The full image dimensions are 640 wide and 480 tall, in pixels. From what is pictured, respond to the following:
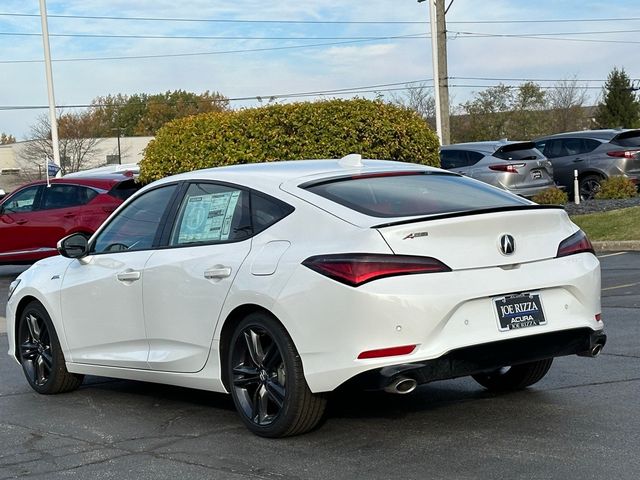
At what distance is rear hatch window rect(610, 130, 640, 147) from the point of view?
931 inches

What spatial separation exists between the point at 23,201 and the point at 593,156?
12728 millimetres

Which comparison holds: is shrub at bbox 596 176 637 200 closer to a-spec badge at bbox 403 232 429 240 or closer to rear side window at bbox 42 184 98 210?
rear side window at bbox 42 184 98 210

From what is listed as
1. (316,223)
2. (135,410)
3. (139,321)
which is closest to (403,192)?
(316,223)

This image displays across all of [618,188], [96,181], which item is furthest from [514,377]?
[618,188]

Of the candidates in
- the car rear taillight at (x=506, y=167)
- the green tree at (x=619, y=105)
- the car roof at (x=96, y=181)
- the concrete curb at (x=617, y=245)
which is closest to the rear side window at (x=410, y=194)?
the concrete curb at (x=617, y=245)

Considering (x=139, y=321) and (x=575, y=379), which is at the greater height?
(x=139, y=321)

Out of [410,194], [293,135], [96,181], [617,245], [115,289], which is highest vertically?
[293,135]

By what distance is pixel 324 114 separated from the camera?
17375 millimetres

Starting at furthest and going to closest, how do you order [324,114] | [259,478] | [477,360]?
1. [324,114]
2. [477,360]
3. [259,478]

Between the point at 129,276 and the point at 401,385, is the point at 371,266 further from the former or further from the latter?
the point at 129,276

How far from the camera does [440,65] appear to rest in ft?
96.2

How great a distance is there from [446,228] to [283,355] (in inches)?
43.6

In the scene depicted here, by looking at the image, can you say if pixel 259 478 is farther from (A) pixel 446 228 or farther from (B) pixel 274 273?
(A) pixel 446 228

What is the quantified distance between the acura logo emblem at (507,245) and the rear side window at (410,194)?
29cm
